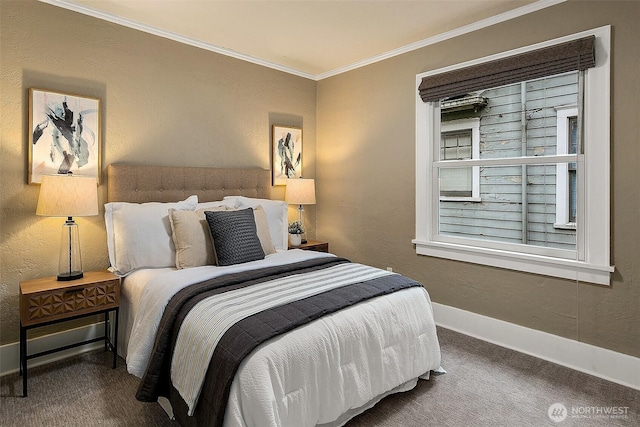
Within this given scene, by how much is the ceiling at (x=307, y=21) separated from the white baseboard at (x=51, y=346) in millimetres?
2472

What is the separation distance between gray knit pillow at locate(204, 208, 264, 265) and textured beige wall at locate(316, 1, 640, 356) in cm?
155

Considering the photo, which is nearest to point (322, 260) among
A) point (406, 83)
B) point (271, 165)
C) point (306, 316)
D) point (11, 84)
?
point (306, 316)

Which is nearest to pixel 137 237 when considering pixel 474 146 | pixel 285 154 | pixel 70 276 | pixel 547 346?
pixel 70 276

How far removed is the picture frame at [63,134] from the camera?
2.66 metres

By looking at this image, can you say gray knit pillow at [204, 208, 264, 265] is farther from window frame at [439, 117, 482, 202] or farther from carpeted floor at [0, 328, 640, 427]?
window frame at [439, 117, 482, 202]

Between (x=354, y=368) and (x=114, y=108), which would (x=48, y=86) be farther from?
(x=354, y=368)

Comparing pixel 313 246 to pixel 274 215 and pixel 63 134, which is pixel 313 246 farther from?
pixel 63 134

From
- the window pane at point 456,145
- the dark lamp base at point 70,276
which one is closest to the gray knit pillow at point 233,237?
the dark lamp base at point 70,276

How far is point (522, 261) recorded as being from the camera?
115 inches

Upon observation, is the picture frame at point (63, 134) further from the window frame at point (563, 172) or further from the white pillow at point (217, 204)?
the window frame at point (563, 172)

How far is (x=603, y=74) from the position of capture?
→ 2.50 m

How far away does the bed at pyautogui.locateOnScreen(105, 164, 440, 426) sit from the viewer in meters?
1.65

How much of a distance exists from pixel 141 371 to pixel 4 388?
42.3 inches

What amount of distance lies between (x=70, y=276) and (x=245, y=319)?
160 centimetres
